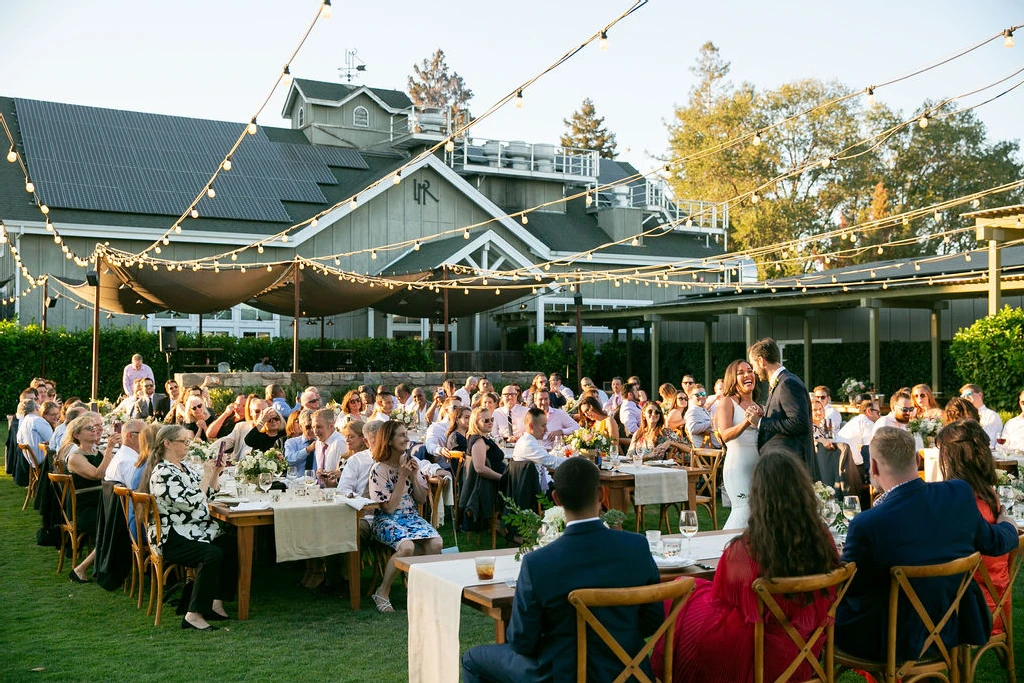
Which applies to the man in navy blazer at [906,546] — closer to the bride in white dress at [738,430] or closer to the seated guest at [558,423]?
the bride in white dress at [738,430]

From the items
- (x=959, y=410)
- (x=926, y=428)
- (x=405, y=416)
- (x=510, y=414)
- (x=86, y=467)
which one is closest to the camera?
(x=86, y=467)

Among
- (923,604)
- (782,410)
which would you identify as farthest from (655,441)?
(923,604)

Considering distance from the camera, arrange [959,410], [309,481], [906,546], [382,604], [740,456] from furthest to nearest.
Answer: [959,410]
[309,481]
[740,456]
[382,604]
[906,546]

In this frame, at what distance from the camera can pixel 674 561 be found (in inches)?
182

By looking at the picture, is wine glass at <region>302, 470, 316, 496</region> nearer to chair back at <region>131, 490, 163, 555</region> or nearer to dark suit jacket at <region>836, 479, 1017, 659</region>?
chair back at <region>131, 490, 163, 555</region>

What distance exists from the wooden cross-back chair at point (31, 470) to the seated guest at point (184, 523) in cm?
418

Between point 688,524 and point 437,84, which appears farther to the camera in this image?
point 437,84

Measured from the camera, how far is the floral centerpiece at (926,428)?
30.6 ft

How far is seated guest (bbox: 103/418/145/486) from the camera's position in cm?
717

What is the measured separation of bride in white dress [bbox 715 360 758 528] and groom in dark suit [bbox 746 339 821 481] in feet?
1.10

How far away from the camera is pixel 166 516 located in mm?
6406

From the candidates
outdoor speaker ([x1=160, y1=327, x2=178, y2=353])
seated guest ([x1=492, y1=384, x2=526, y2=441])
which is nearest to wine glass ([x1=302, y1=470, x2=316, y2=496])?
seated guest ([x1=492, y1=384, x2=526, y2=441])

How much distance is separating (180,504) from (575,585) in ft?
12.6

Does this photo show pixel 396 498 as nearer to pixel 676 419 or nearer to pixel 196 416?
pixel 196 416
